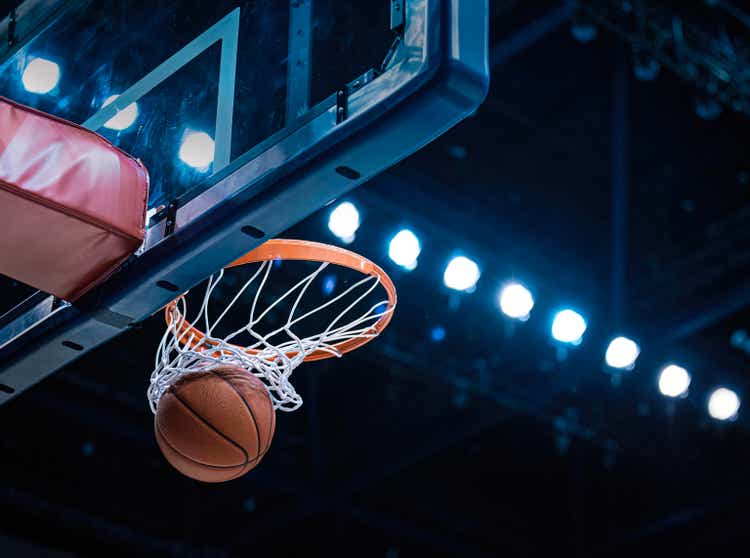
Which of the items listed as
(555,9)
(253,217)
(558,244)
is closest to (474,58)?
(253,217)

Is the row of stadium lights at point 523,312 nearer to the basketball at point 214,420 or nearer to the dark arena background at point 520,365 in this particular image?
the dark arena background at point 520,365

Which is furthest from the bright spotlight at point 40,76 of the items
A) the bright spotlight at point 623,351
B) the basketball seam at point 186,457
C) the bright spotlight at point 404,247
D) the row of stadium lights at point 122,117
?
the bright spotlight at point 623,351

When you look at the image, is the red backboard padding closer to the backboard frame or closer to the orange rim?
the backboard frame

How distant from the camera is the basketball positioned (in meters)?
2.67

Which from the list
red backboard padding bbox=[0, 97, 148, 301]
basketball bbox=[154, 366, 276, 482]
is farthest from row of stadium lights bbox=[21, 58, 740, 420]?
red backboard padding bbox=[0, 97, 148, 301]

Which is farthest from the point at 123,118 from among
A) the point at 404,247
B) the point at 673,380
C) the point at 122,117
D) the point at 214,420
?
the point at 673,380

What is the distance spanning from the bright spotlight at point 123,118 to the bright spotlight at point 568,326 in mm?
3581

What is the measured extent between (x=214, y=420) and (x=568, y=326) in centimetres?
363

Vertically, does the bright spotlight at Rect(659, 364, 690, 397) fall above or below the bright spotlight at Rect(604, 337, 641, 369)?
above

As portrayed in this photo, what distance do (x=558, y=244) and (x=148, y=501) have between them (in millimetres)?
3332

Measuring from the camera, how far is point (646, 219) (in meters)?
6.27

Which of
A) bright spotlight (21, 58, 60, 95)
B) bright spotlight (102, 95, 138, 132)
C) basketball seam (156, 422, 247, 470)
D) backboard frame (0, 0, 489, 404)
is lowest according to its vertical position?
basketball seam (156, 422, 247, 470)

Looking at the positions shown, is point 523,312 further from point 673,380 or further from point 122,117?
point 122,117

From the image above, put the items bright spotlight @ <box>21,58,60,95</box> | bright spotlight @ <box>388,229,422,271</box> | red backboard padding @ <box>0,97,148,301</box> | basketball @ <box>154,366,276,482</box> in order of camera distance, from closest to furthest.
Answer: red backboard padding @ <box>0,97,148,301</box> < basketball @ <box>154,366,276,482</box> < bright spotlight @ <box>21,58,60,95</box> < bright spotlight @ <box>388,229,422,271</box>
